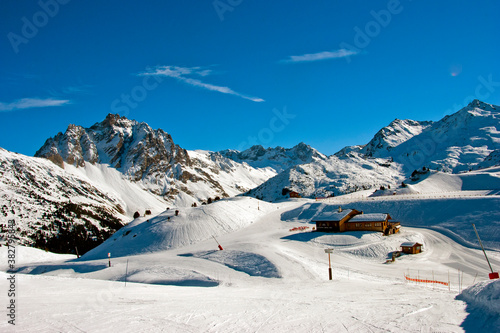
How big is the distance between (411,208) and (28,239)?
145676 millimetres

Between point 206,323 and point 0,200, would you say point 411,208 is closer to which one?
point 206,323

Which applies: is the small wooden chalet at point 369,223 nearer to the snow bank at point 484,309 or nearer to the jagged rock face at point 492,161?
the snow bank at point 484,309

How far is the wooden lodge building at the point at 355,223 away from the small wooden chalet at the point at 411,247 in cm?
792

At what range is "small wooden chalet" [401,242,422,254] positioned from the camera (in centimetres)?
4541

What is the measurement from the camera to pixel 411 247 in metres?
45.5

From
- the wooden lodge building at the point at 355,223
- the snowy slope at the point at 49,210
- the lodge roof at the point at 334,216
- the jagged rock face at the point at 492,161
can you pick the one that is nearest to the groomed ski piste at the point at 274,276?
the wooden lodge building at the point at 355,223

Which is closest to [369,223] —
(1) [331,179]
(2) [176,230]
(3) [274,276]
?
(3) [274,276]

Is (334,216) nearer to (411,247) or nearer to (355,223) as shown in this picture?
(355,223)

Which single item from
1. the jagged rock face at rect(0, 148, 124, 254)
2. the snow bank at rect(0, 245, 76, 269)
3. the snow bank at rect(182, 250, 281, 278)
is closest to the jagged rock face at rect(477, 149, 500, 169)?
the snow bank at rect(182, 250, 281, 278)

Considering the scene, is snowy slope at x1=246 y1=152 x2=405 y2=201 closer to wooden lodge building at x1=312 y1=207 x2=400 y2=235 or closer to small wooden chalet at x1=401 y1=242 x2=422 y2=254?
wooden lodge building at x1=312 y1=207 x2=400 y2=235

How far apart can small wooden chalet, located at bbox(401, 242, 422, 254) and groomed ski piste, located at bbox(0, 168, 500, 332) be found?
5.10 feet

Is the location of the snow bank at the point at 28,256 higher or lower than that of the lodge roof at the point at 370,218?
lower

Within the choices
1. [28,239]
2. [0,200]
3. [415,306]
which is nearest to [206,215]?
[415,306]

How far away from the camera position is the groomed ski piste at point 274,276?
12.8 meters
